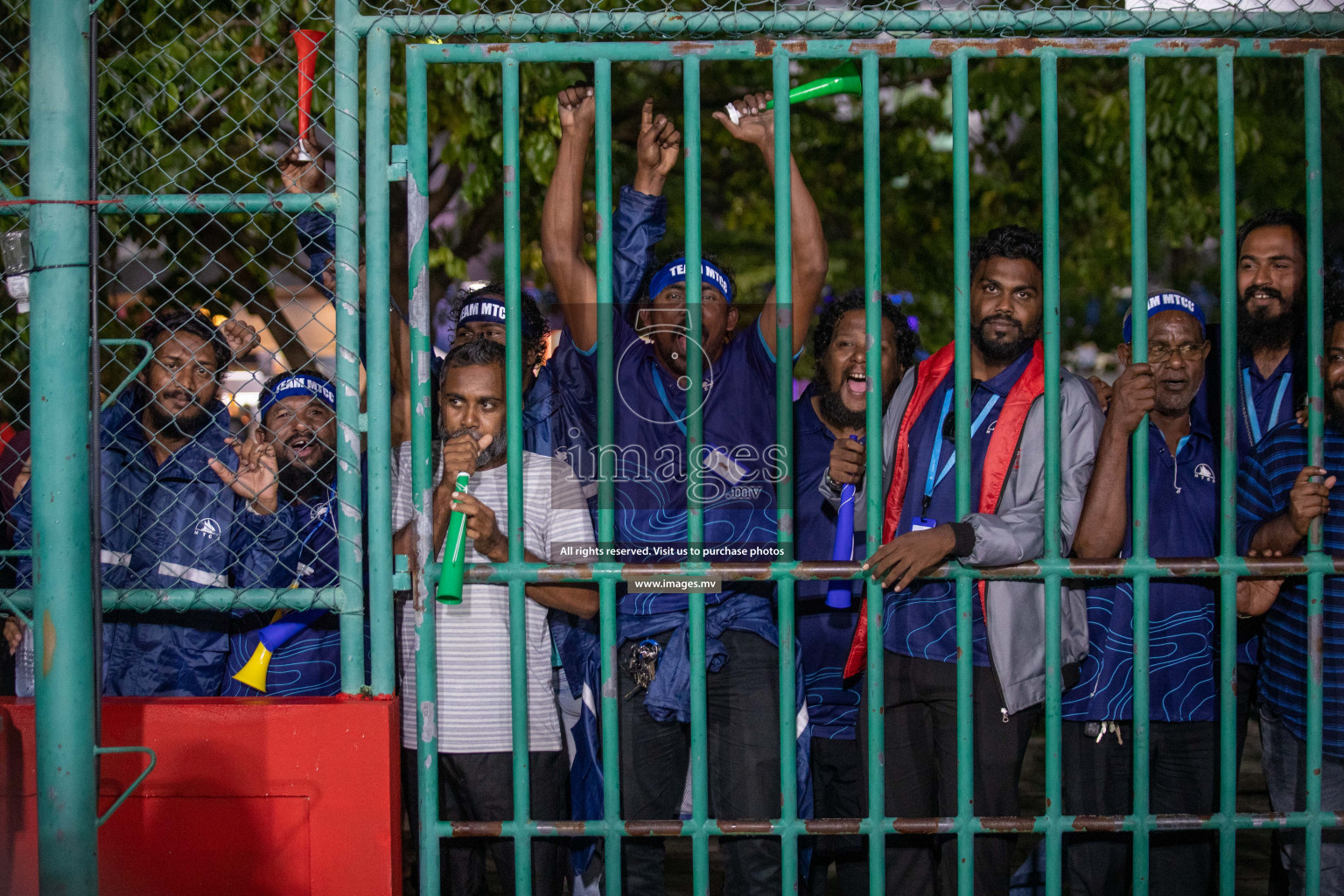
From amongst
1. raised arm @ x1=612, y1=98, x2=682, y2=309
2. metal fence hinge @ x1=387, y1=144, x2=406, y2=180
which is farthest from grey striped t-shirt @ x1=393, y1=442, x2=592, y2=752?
metal fence hinge @ x1=387, y1=144, x2=406, y2=180

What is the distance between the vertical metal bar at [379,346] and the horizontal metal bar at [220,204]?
0.11m

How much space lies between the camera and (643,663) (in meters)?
2.97

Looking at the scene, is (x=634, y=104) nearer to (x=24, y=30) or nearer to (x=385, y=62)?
(x=24, y=30)

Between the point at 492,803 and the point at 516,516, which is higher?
the point at 516,516

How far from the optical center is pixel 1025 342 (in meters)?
3.07

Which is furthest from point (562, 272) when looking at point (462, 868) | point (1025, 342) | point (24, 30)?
point (24, 30)

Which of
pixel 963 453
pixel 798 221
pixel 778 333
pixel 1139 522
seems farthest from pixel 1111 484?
pixel 798 221

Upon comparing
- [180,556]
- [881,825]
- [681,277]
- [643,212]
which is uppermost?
[643,212]

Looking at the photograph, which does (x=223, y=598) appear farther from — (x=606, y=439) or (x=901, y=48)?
(x=901, y=48)

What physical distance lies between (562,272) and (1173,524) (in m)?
1.86

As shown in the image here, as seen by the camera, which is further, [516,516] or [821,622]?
[821,622]

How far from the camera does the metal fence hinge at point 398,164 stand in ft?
8.46

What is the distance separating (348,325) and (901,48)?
55.5 inches

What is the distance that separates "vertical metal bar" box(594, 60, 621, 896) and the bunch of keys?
15.9 inches
